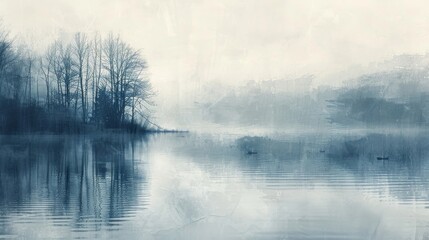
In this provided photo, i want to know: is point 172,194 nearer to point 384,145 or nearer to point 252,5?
point 252,5

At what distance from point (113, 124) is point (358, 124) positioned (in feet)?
42.2

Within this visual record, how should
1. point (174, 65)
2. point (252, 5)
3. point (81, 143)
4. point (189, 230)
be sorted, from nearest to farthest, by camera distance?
point (189, 230)
point (252, 5)
point (174, 65)
point (81, 143)

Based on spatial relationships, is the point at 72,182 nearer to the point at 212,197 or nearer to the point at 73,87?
the point at 212,197

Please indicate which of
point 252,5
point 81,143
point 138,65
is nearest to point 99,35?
point 138,65

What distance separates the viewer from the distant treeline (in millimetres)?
26738

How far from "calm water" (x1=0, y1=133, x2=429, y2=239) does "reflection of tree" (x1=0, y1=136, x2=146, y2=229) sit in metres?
0.02

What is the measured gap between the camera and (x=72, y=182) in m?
12.6

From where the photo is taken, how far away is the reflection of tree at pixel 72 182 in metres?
9.06

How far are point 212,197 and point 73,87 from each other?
74.0ft

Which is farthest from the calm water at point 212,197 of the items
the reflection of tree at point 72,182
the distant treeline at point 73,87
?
the distant treeline at point 73,87

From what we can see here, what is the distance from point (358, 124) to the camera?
32.8 metres

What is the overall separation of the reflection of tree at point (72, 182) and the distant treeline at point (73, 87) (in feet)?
18.5

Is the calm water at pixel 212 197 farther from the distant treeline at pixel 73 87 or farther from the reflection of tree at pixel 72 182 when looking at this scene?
the distant treeline at pixel 73 87

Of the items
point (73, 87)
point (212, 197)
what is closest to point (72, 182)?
point (212, 197)
